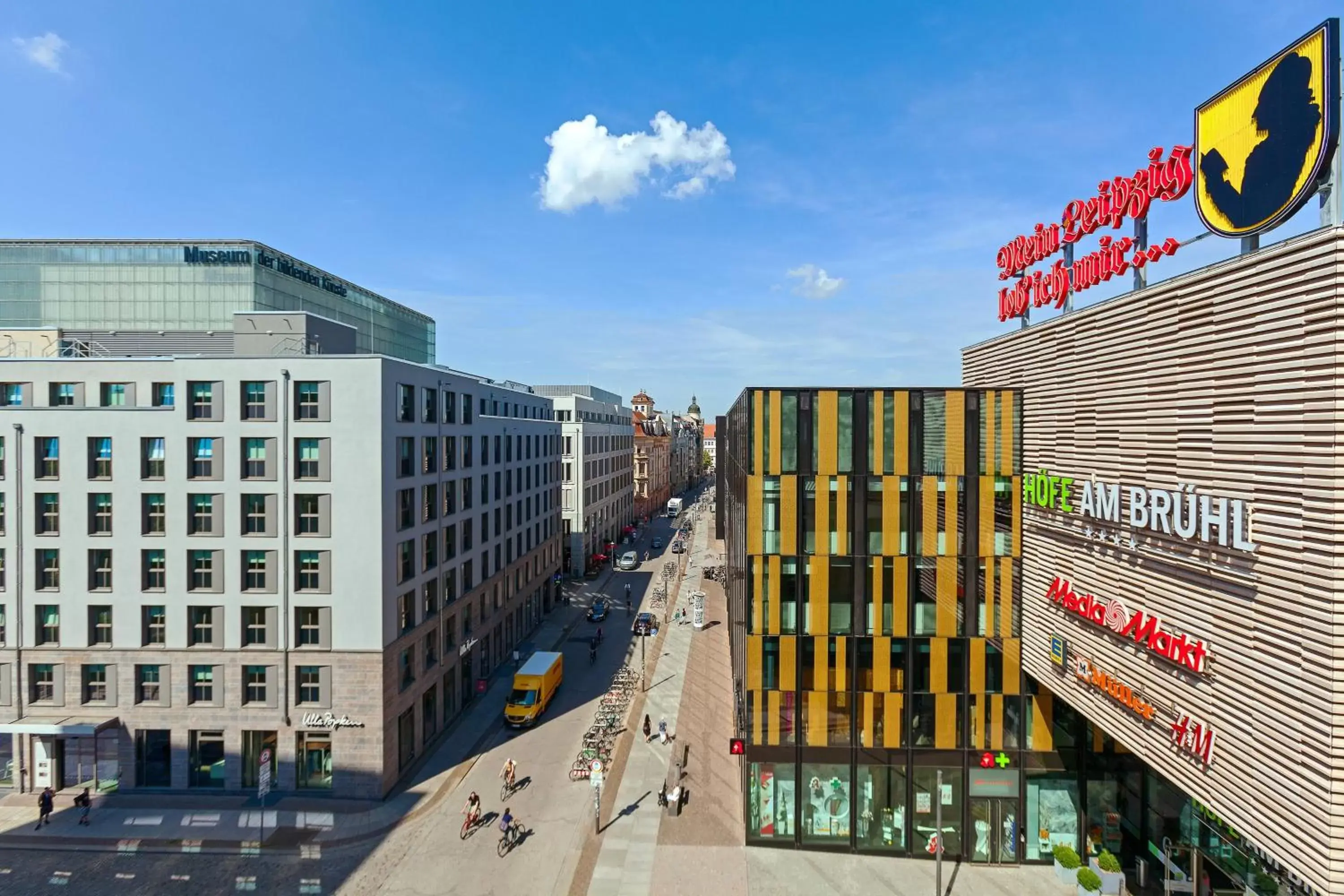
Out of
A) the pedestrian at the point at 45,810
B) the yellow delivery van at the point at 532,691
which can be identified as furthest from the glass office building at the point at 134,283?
the pedestrian at the point at 45,810

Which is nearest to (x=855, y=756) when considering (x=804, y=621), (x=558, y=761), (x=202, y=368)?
(x=804, y=621)

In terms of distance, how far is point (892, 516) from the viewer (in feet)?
80.2

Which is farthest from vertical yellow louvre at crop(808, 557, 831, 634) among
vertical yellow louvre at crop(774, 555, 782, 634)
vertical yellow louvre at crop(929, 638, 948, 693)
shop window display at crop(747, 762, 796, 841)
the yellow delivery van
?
the yellow delivery van

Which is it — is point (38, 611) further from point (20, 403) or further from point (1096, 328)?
point (1096, 328)

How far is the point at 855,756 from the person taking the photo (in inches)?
971

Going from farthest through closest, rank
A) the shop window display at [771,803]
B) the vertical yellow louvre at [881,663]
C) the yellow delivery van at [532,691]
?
1. the yellow delivery van at [532,691]
2. the shop window display at [771,803]
3. the vertical yellow louvre at [881,663]

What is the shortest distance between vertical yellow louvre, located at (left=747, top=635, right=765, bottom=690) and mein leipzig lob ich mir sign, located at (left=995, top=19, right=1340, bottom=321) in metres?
17.0

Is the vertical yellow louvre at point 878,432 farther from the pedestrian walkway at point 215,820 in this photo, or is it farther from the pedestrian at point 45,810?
the pedestrian at point 45,810

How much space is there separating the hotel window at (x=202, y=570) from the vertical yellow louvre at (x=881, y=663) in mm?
29747

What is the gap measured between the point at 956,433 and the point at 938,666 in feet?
29.9

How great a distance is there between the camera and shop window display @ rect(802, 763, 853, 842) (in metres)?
24.9

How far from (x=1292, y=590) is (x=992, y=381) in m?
14.5

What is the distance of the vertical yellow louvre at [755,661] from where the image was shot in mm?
24562

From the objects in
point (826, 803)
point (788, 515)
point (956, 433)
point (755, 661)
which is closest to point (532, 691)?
point (755, 661)
